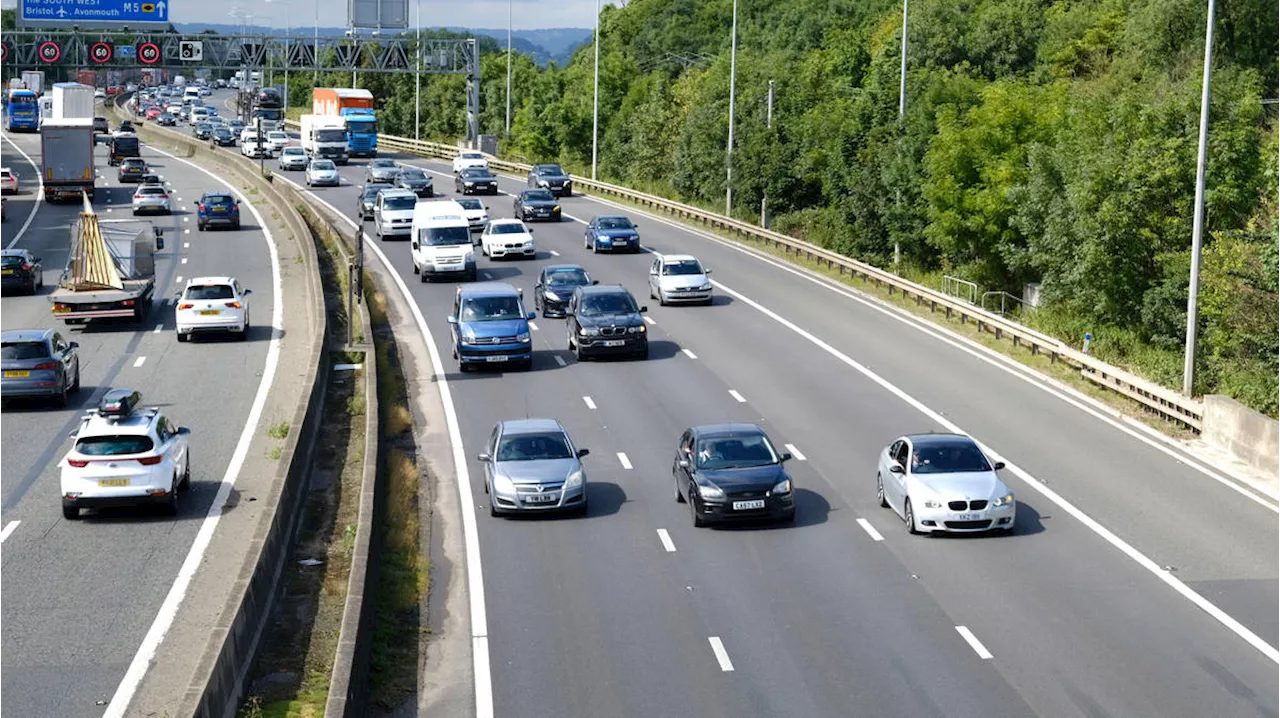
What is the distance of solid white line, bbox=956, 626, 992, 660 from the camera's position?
1955 centimetres

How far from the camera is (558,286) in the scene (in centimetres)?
4647

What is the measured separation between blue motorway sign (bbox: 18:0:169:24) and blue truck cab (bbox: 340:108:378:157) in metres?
17.4

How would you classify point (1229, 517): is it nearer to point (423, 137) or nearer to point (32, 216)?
point (32, 216)

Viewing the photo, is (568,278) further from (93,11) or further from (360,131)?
(360,131)

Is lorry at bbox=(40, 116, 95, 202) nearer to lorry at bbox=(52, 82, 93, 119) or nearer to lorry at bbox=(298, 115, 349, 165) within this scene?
lorry at bbox=(52, 82, 93, 119)

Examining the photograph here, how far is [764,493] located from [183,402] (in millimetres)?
15434

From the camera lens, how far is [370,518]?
22.8 metres

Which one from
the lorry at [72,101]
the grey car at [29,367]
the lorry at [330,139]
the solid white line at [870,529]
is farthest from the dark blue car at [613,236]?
the lorry at [330,139]

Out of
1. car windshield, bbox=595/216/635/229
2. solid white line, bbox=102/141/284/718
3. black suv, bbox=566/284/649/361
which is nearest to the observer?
solid white line, bbox=102/141/284/718

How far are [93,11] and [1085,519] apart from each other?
238 ft

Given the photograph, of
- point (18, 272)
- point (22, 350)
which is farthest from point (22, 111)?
point (22, 350)

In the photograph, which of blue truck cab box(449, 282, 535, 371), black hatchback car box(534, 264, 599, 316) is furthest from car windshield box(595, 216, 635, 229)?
blue truck cab box(449, 282, 535, 371)

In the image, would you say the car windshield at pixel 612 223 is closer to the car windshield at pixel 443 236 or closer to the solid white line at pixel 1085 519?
the car windshield at pixel 443 236

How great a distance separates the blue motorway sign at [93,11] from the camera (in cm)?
8594
